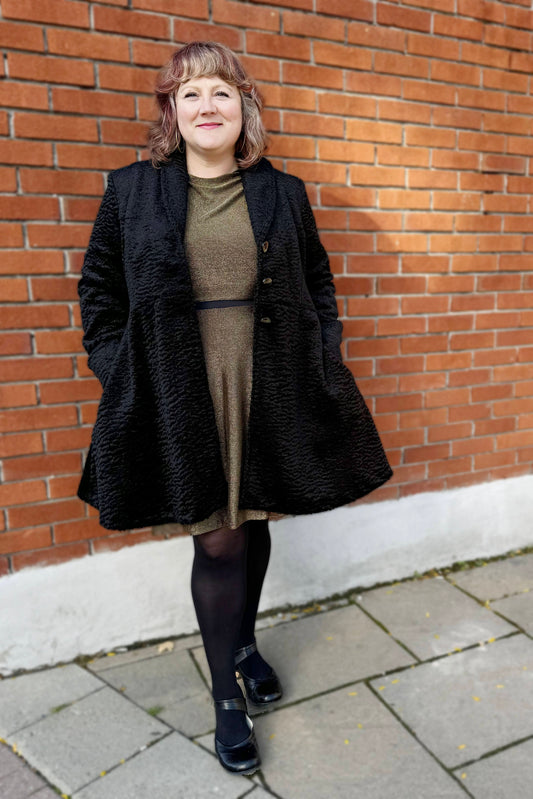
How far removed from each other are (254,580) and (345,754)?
0.60 metres

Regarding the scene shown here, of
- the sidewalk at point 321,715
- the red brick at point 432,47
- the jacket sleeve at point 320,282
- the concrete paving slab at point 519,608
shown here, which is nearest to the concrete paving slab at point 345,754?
the sidewalk at point 321,715

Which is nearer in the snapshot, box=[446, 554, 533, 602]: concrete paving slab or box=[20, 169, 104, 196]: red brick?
box=[20, 169, 104, 196]: red brick

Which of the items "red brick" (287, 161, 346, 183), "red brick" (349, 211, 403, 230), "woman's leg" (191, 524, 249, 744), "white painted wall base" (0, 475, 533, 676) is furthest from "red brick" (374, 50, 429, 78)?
"woman's leg" (191, 524, 249, 744)

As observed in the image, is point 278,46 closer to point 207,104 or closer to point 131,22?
point 131,22

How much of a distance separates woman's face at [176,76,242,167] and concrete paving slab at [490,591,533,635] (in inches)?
87.4

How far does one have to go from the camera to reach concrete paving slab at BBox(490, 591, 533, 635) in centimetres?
256

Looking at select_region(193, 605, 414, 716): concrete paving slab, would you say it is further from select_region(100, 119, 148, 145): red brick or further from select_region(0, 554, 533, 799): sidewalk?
select_region(100, 119, 148, 145): red brick

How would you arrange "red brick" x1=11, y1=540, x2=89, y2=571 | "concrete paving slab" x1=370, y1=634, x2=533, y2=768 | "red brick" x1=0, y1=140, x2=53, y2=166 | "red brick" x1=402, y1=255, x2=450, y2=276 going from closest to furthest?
1. "concrete paving slab" x1=370, y1=634, x2=533, y2=768
2. "red brick" x1=0, y1=140, x2=53, y2=166
3. "red brick" x1=11, y1=540, x2=89, y2=571
4. "red brick" x1=402, y1=255, x2=450, y2=276

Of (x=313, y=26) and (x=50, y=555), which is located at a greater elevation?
(x=313, y=26)

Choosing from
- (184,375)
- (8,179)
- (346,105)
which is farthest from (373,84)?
(184,375)

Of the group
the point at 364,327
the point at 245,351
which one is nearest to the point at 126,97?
the point at 245,351

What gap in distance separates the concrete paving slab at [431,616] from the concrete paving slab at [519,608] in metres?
0.05

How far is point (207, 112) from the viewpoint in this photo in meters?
1.71

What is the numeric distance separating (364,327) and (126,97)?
1.32m
